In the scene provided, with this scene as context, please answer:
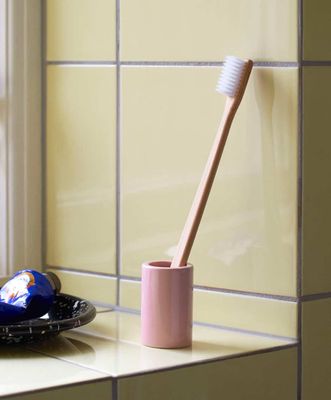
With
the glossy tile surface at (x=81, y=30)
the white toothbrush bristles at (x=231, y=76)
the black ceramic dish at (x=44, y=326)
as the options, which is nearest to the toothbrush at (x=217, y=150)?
the white toothbrush bristles at (x=231, y=76)

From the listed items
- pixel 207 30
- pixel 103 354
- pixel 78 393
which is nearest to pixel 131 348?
pixel 103 354

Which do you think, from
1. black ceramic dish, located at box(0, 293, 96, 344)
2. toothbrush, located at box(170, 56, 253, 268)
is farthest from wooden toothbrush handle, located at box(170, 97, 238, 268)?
black ceramic dish, located at box(0, 293, 96, 344)

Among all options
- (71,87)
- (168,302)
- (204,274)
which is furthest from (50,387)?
(71,87)

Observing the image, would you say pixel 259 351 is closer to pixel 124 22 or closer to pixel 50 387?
pixel 50 387

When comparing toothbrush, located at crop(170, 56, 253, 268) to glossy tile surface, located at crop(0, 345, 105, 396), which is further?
toothbrush, located at crop(170, 56, 253, 268)

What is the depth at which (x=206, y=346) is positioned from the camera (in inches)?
Answer: 40.4

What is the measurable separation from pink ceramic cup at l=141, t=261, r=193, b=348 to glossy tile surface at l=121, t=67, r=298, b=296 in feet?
0.30

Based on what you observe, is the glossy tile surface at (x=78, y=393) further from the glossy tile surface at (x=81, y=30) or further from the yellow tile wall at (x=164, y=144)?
the glossy tile surface at (x=81, y=30)

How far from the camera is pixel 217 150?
103 cm

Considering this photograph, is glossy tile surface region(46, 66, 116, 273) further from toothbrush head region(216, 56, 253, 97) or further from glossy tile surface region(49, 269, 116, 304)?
toothbrush head region(216, 56, 253, 97)

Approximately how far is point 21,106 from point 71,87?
2.9 inches

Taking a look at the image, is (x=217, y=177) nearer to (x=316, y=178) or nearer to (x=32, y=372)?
(x=316, y=178)

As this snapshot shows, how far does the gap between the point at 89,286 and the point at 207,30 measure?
0.37 m

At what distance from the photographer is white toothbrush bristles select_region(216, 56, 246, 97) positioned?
103cm
